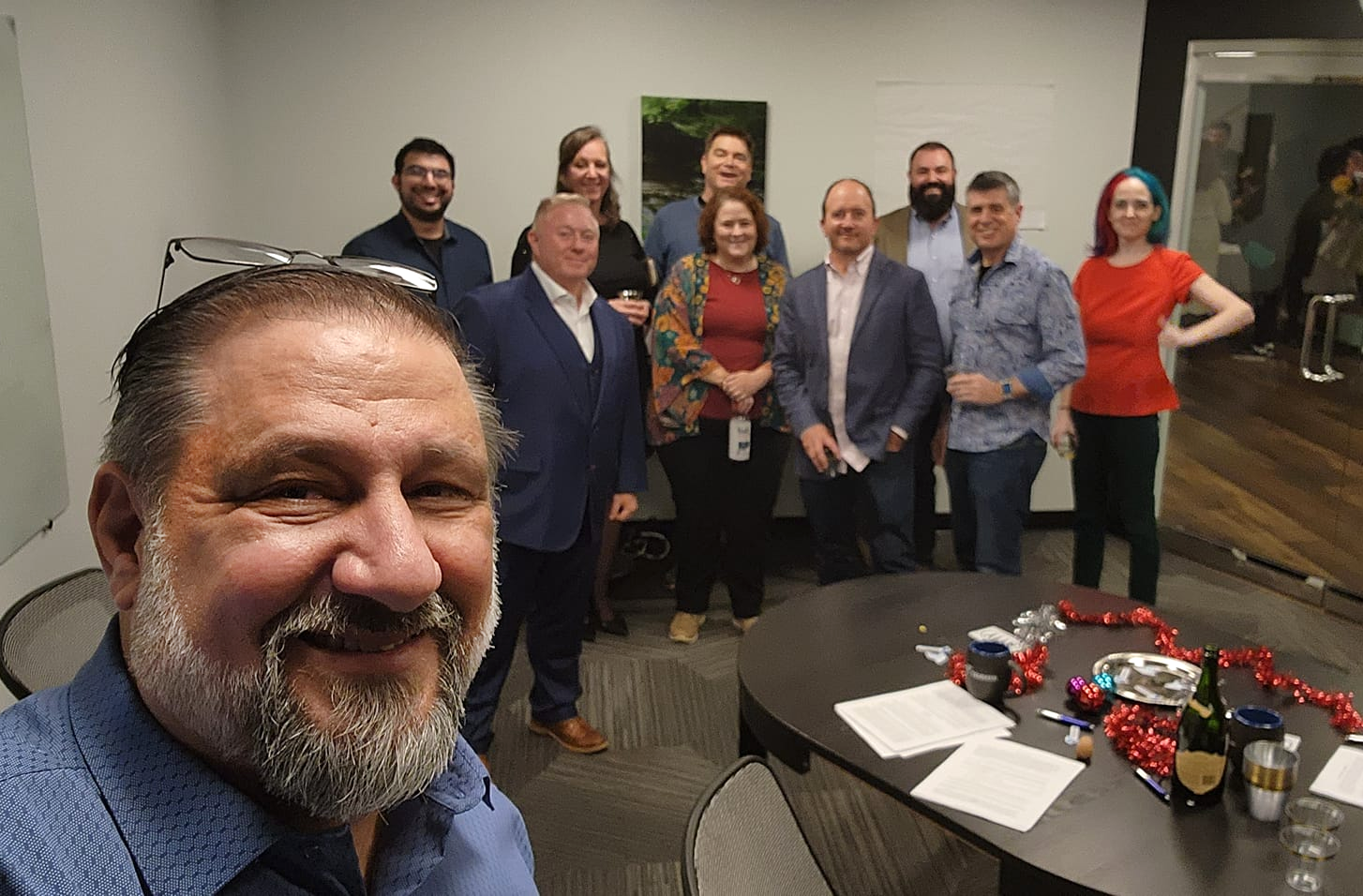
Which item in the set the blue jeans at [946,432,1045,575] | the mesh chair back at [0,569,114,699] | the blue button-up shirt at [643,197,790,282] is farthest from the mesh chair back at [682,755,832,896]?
the blue button-up shirt at [643,197,790,282]

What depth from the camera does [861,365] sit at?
3383 millimetres

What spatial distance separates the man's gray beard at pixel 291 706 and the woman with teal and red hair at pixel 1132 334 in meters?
3.25

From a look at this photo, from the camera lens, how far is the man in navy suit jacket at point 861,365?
11.0ft

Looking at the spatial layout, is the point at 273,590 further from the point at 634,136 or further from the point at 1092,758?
the point at 634,136

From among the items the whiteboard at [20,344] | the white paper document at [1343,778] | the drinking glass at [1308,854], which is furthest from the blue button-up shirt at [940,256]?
the whiteboard at [20,344]

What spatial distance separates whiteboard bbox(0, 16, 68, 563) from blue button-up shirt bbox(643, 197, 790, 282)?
218 centimetres

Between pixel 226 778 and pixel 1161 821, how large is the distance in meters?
1.36

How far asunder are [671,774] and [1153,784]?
1.53 m

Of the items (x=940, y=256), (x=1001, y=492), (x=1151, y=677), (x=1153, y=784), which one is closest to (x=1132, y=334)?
(x=1001, y=492)

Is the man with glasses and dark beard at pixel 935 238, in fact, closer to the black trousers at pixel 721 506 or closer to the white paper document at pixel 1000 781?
the black trousers at pixel 721 506

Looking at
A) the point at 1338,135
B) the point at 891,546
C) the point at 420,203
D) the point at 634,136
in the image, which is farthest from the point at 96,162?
the point at 1338,135

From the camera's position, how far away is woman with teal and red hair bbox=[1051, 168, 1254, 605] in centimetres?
341

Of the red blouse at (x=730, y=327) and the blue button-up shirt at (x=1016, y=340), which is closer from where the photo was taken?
the blue button-up shirt at (x=1016, y=340)

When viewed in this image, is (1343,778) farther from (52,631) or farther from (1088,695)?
(52,631)
